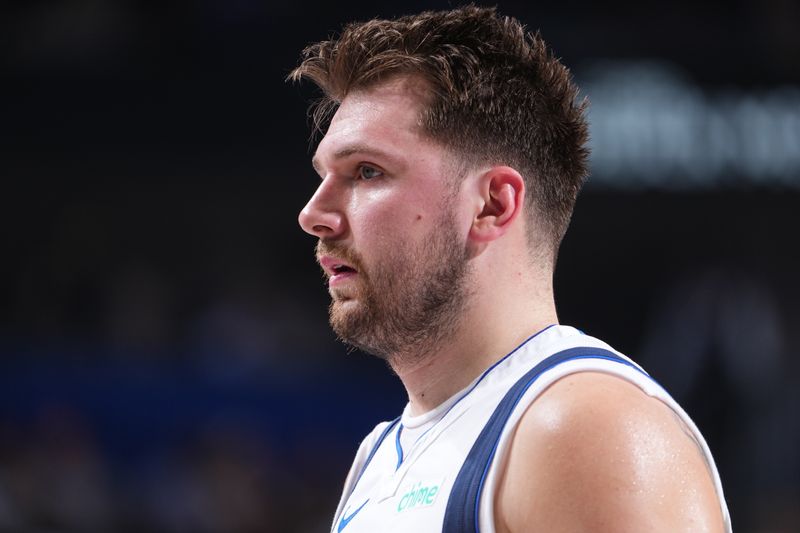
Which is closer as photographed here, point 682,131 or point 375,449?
point 375,449

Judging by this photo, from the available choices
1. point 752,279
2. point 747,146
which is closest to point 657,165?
point 747,146

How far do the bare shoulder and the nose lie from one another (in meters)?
0.75

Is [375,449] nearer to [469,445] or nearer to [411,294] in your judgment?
[411,294]

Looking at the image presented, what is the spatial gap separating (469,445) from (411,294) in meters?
0.45

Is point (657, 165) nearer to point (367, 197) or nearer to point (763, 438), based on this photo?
point (763, 438)

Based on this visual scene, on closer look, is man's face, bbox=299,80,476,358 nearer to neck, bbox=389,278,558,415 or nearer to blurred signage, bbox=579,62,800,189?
neck, bbox=389,278,558,415

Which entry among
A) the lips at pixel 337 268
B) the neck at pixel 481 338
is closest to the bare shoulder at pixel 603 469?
the neck at pixel 481 338

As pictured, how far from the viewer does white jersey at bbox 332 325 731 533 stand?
2117 mm

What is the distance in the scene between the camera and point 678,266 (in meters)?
9.99

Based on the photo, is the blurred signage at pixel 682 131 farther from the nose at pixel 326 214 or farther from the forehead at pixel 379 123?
the nose at pixel 326 214

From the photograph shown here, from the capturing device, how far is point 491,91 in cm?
268

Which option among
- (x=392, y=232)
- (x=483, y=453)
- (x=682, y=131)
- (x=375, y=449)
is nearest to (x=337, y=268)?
(x=392, y=232)

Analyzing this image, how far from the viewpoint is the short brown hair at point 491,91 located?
2.63m

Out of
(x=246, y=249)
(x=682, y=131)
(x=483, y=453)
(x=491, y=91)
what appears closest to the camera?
(x=483, y=453)
